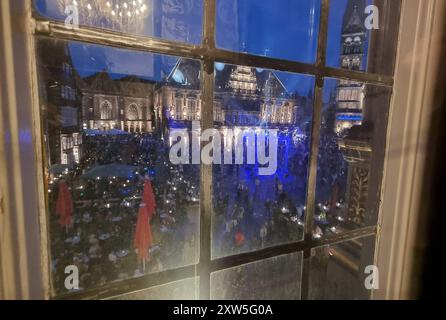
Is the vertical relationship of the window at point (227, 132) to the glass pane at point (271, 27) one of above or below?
below

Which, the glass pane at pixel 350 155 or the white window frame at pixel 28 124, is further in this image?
the glass pane at pixel 350 155

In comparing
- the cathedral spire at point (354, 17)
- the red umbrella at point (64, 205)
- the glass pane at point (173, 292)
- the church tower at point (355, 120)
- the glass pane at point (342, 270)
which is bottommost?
the glass pane at point (342, 270)

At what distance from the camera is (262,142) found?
2.86ft

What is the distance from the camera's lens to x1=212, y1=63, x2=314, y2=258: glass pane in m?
0.73

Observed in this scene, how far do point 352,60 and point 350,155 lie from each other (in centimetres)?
39

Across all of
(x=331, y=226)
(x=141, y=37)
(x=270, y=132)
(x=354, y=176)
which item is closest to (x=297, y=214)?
(x=331, y=226)

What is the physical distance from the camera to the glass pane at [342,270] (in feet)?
2.84

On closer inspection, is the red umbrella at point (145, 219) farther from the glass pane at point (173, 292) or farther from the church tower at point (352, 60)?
the church tower at point (352, 60)

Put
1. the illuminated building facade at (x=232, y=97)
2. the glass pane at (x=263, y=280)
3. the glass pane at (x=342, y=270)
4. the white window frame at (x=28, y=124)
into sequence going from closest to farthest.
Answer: the white window frame at (x=28, y=124) < the illuminated building facade at (x=232, y=97) < the glass pane at (x=263, y=280) < the glass pane at (x=342, y=270)

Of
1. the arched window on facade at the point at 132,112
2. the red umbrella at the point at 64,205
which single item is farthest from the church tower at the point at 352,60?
the red umbrella at the point at 64,205

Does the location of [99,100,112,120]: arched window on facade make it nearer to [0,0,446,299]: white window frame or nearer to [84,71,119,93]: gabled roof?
[84,71,119,93]: gabled roof

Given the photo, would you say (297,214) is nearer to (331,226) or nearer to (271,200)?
(331,226)

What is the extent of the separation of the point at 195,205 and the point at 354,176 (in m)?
0.79

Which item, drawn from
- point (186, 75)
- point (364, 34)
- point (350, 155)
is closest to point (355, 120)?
point (350, 155)
